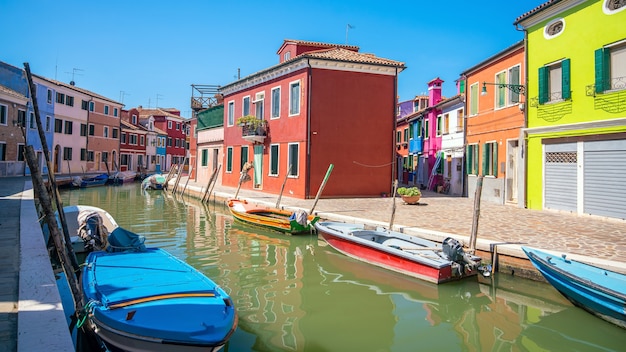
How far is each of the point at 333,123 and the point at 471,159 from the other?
7.09 m

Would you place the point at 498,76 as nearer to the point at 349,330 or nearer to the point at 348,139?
the point at 348,139

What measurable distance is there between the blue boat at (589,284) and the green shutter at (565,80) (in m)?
7.94

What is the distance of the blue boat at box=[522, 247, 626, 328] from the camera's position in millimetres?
5844

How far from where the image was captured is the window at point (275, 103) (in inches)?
837

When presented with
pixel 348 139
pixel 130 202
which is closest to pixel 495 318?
pixel 348 139

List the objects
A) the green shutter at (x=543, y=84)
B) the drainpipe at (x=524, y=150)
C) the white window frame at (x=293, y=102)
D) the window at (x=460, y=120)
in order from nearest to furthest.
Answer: the green shutter at (x=543, y=84)
the drainpipe at (x=524, y=150)
the white window frame at (x=293, y=102)
the window at (x=460, y=120)

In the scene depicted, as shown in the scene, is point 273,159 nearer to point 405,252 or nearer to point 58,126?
point 405,252

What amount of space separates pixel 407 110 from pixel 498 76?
22003mm

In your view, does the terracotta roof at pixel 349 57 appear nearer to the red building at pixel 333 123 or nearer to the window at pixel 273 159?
the red building at pixel 333 123

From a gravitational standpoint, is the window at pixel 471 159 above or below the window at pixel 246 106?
below

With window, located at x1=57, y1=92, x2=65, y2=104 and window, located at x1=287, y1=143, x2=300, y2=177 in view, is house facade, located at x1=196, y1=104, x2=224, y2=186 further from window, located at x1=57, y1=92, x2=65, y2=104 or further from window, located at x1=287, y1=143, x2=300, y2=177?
window, located at x1=57, y1=92, x2=65, y2=104

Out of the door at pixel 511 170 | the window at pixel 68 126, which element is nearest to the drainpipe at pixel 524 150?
the door at pixel 511 170

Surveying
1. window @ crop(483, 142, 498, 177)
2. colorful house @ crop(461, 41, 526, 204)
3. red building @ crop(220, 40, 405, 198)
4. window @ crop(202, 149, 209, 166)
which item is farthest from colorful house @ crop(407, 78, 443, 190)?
window @ crop(202, 149, 209, 166)

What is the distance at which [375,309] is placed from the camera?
6.71 m
